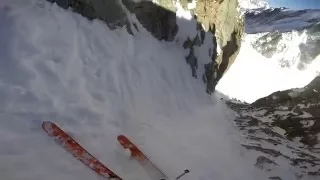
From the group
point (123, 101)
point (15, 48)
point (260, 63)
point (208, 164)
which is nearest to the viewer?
point (15, 48)

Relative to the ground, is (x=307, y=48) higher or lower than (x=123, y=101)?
higher

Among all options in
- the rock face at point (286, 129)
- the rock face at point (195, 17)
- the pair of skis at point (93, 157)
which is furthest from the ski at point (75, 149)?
the rock face at point (286, 129)

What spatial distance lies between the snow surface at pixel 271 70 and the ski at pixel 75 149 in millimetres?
25319

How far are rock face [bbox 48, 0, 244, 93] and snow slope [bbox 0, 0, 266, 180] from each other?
1.51 ft

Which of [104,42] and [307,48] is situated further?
[307,48]

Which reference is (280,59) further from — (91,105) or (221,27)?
(91,105)

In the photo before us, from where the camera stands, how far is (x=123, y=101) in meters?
9.93

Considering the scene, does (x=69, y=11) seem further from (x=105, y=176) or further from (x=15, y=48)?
(x=105, y=176)

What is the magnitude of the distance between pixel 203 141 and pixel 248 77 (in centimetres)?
2772

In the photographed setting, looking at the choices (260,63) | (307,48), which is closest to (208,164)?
(260,63)

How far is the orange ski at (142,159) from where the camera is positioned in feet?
24.2

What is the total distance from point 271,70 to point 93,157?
3928 centimetres

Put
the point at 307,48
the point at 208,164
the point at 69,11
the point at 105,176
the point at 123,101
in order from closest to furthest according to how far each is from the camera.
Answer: the point at 105,176 < the point at 208,164 < the point at 123,101 < the point at 69,11 < the point at 307,48

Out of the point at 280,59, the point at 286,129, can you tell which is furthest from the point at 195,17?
the point at 280,59
